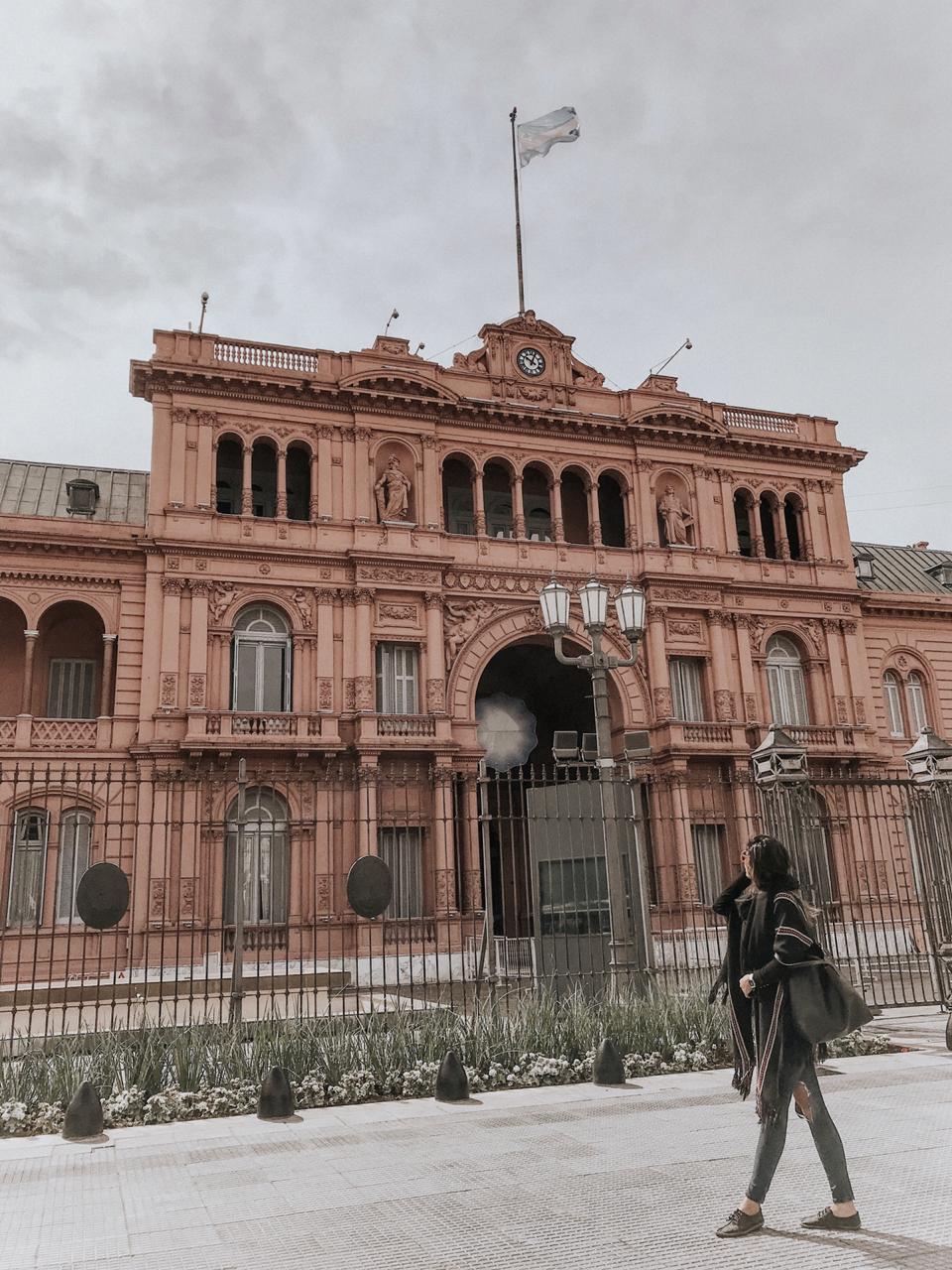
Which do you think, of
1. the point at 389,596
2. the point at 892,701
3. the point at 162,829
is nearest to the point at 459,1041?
the point at 162,829

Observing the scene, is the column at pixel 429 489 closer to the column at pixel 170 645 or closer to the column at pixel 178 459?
the column at pixel 178 459

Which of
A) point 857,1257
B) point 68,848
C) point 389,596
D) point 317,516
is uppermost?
point 317,516

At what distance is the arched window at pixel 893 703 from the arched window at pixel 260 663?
796 inches

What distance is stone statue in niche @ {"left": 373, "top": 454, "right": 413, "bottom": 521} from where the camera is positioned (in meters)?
29.0

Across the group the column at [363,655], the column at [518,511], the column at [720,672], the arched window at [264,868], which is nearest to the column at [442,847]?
the column at [363,655]

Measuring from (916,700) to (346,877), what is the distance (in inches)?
886

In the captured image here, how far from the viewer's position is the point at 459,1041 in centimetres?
1079

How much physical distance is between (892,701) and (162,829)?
24231mm

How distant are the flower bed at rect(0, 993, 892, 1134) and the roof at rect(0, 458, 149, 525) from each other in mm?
20570

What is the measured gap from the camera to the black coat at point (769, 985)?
18.8 ft

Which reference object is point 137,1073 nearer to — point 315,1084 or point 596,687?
point 315,1084

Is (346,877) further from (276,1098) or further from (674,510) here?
(674,510)

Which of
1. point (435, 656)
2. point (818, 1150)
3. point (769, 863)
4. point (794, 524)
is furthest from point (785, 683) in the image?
point (818, 1150)

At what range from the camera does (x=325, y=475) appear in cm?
2892
